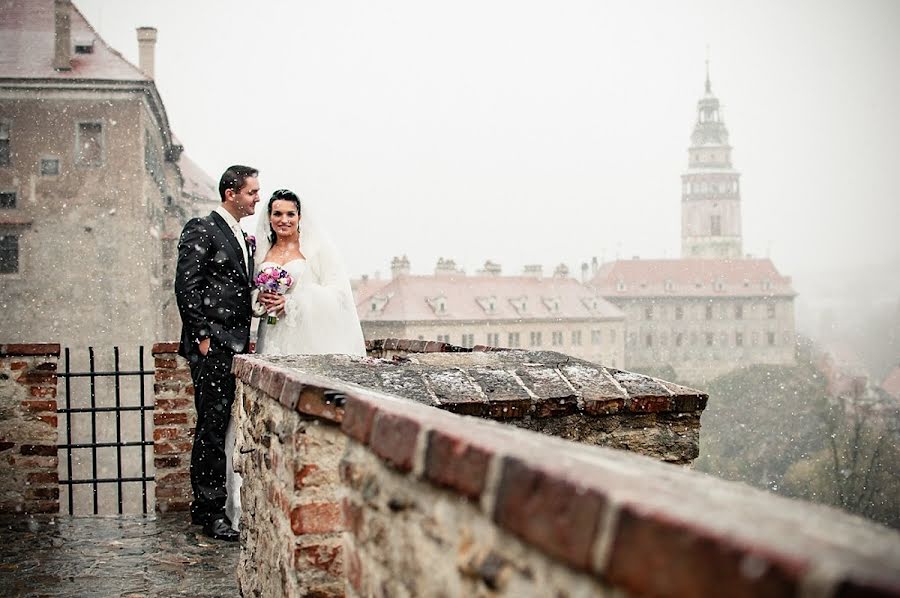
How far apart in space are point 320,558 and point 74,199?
Result: 31492mm

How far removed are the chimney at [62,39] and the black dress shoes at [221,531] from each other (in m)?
29.7

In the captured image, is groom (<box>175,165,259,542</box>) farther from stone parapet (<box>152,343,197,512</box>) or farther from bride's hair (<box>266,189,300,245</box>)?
stone parapet (<box>152,343,197,512</box>)

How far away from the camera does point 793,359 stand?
314 ft

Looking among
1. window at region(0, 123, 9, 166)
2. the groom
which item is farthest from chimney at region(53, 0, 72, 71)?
the groom

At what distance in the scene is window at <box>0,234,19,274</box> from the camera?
Answer: 31172 millimetres

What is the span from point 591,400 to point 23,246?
Result: 3138 cm

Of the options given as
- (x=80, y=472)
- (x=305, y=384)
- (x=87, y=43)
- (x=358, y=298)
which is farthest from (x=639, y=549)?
(x=358, y=298)

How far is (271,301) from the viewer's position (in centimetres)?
582

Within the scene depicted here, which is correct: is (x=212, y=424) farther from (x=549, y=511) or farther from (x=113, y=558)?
(x=549, y=511)

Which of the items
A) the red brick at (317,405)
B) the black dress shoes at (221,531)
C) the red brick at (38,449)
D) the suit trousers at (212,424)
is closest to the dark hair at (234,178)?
the suit trousers at (212,424)

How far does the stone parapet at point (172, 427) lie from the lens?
6.50m

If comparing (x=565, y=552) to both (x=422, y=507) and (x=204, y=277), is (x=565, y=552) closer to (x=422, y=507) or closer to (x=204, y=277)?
(x=422, y=507)

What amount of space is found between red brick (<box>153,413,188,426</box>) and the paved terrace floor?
2.12 feet

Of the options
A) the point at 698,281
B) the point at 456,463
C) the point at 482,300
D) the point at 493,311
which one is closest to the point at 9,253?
the point at 456,463
